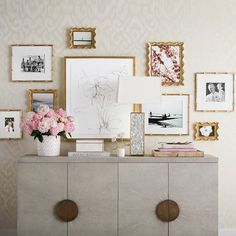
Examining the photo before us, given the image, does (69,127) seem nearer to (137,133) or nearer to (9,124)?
(137,133)

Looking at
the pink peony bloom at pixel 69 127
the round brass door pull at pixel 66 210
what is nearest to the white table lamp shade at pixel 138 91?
the pink peony bloom at pixel 69 127

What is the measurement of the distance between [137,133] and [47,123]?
2.82 feet

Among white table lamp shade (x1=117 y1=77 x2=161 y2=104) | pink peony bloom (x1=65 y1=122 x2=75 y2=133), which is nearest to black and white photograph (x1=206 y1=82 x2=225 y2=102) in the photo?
white table lamp shade (x1=117 y1=77 x2=161 y2=104)

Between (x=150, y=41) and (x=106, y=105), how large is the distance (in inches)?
31.7

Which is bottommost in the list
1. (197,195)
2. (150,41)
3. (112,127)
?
(197,195)

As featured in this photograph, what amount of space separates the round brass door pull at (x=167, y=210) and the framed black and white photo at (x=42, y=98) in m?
1.47

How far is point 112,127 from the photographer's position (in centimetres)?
439

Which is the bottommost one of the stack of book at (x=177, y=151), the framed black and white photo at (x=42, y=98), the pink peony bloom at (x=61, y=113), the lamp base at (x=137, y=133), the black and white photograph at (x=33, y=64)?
the stack of book at (x=177, y=151)

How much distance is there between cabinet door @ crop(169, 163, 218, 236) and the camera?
12.9ft

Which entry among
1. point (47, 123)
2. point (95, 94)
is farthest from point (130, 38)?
point (47, 123)

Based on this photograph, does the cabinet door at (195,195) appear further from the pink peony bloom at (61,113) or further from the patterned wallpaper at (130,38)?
the pink peony bloom at (61,113)

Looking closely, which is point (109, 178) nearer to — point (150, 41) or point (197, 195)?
point (197, 195)

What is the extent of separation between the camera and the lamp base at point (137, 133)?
162 inches

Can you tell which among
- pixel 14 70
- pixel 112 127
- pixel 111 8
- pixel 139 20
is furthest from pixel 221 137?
pixel 14 70
